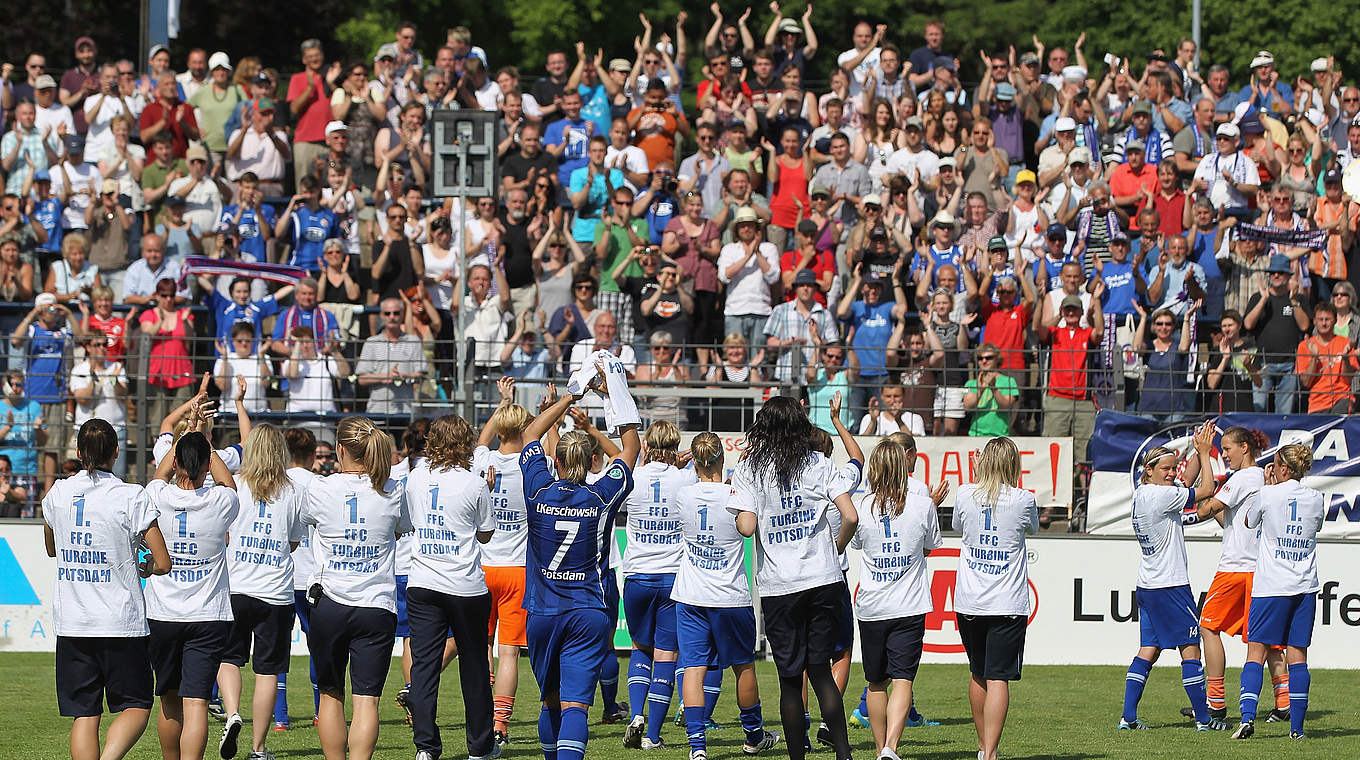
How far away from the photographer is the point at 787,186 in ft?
69.5

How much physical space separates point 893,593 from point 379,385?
328 inches

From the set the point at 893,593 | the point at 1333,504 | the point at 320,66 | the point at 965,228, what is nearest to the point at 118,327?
the point at 320,66

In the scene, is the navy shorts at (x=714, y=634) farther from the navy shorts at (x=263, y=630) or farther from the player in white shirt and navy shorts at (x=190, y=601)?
the player in white shirt and navy shorts at (x=190, y=601)

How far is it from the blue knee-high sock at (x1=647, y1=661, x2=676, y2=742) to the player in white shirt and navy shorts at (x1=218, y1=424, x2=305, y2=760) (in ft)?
7.85

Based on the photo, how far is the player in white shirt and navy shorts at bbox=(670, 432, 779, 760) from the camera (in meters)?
10.8

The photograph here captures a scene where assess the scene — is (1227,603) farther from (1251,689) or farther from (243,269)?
(243,269)

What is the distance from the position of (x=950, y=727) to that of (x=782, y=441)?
3950mm

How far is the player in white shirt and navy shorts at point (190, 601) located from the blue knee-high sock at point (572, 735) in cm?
193

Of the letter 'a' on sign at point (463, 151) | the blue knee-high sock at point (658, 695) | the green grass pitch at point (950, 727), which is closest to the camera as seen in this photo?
the green grass pitch at point (950, 727)

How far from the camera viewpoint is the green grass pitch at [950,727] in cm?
1132

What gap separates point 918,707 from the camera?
45.2 feet

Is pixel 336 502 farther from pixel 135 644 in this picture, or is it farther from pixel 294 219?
pixel 294 219

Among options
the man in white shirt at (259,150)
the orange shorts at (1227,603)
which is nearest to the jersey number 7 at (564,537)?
the orange shorts at (1227,603)

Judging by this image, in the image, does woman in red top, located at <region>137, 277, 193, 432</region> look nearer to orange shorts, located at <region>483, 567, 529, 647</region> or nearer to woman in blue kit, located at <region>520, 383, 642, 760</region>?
orange shorts, located at <region>483, 567, 529, 647</region>
